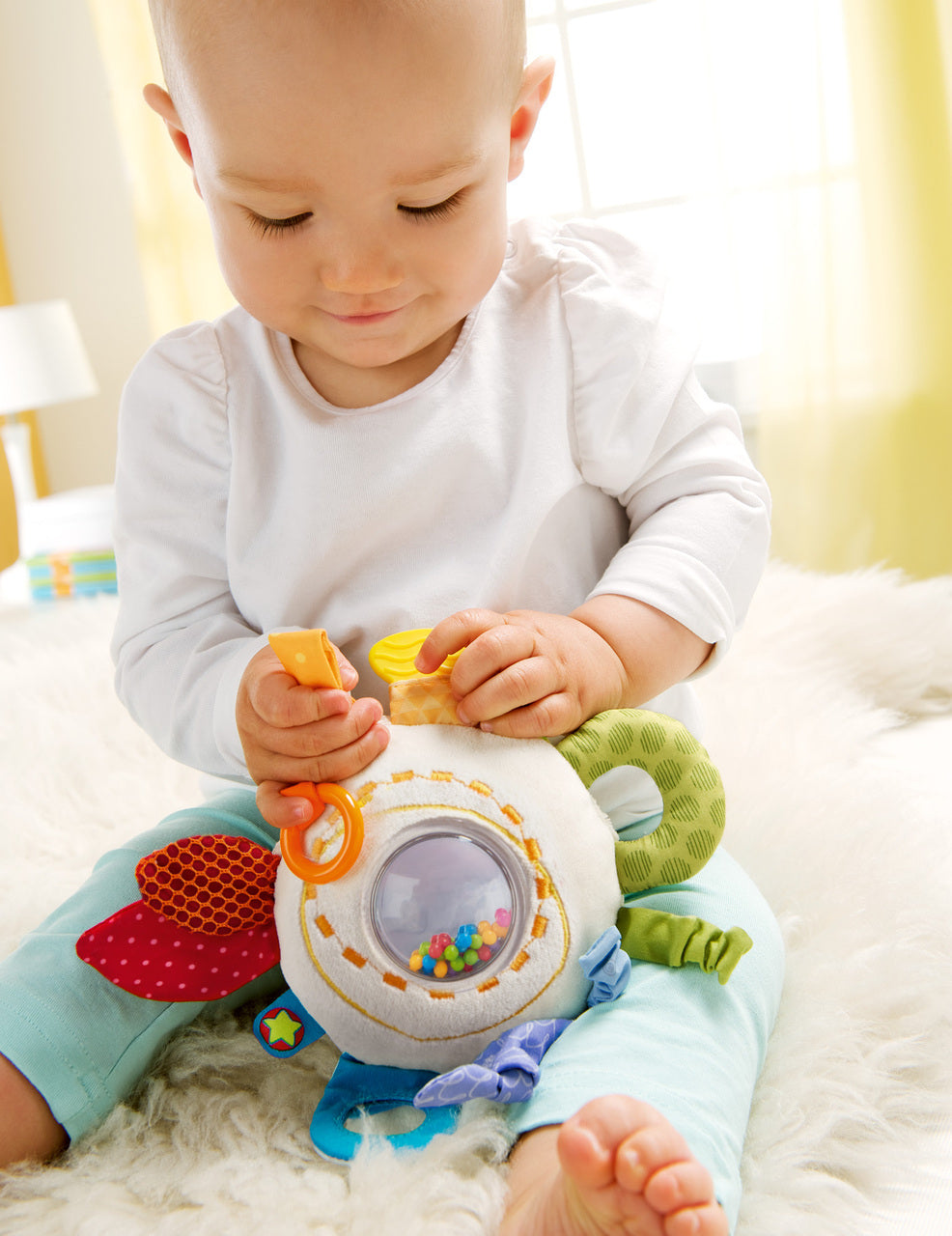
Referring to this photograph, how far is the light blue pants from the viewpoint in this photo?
1.78ft

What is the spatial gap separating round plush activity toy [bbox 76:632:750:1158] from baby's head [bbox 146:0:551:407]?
0.71 ft

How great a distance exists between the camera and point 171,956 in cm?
66

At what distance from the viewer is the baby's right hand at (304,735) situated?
2.00 feet

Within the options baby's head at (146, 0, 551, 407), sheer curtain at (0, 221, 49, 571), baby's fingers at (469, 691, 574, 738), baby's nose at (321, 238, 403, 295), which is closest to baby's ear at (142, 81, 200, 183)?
baby's head at (146, 0, 551, 407)

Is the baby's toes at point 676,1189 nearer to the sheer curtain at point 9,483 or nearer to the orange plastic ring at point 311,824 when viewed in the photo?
the orange plastic ring at point 311,824

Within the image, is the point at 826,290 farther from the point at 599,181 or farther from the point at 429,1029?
the point at 429,1029

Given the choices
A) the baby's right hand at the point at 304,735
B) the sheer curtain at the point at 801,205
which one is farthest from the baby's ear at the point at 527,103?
the sheer curtain at the point at 801,205

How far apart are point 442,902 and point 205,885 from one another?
0.16 meters

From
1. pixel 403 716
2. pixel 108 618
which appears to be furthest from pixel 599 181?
pixel 403 716

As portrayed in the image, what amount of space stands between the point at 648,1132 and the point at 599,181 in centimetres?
234

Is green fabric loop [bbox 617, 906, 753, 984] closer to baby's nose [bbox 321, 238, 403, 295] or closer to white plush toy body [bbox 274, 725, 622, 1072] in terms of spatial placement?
white plush toy body [bbox 274, 725, 622, 1072]

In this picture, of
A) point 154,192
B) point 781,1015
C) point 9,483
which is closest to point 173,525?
point 781,1015

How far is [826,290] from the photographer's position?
2230 millimetres

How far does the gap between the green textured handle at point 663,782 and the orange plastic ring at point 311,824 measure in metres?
→ 0.13
